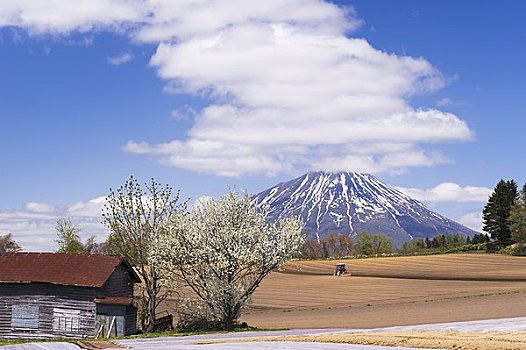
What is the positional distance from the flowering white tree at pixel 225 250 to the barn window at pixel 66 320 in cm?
A: 846

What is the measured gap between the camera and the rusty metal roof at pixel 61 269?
188ft

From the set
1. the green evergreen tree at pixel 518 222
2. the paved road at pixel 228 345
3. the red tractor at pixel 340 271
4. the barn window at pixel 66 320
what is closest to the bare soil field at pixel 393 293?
the red tractor at pixel 340 271

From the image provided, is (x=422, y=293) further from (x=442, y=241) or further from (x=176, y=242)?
(x=442, y=241)

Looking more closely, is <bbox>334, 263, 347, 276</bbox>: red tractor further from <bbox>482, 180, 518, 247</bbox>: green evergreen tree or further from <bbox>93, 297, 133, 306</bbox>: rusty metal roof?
<bbox>93, 297, 133, 306</bbox>: rusty metal roof

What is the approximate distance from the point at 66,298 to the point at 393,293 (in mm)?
41748

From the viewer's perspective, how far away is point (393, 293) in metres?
86.4

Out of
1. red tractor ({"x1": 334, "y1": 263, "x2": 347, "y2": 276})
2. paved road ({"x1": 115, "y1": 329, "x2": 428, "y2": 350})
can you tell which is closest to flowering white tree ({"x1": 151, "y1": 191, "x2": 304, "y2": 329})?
paved road ({"x1": 115, "y1": 329, "x2": 428, "y2": 350})

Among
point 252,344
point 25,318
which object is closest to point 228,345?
point 252,344

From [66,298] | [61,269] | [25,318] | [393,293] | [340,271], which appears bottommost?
[25,318]

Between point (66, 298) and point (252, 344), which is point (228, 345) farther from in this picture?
point (66, 298)

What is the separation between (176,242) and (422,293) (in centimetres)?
4149

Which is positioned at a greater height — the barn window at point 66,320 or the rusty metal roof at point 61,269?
the rusty metal roof at point 61,269

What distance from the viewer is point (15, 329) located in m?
58.2

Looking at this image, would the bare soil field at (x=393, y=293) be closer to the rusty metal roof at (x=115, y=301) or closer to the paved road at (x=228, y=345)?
the rusty metal roof at (x=115, y=301)
